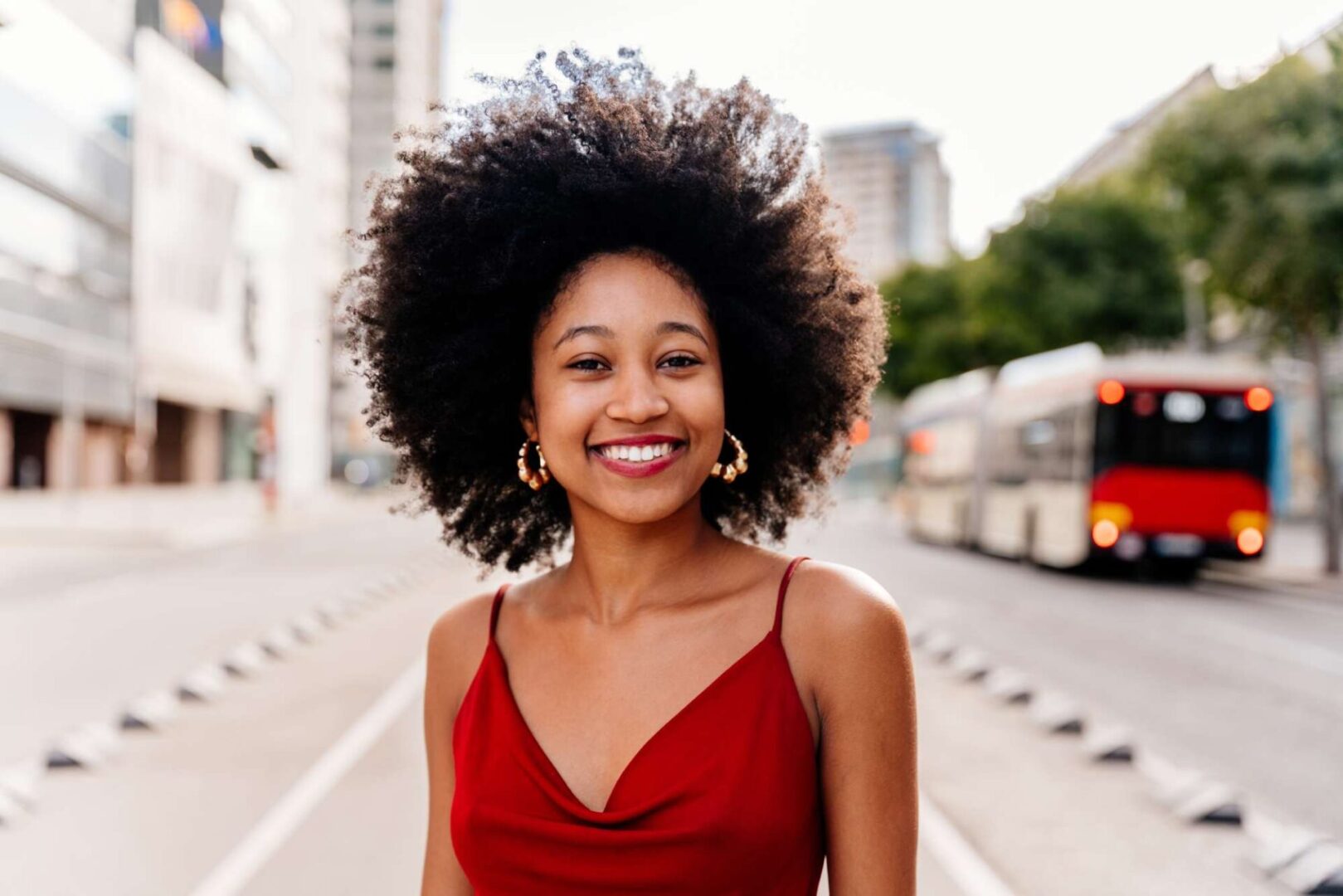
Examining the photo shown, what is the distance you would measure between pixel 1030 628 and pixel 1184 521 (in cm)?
651

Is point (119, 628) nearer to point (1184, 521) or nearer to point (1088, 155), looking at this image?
point (1184, 521)

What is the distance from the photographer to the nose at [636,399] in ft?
7.29

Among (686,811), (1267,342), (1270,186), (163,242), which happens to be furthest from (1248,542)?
(163,242)

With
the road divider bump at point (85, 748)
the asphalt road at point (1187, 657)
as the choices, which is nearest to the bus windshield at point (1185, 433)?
the asphalt road at point (1187, 657)

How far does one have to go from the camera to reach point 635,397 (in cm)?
223

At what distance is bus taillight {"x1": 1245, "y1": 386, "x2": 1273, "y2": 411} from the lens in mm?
19953

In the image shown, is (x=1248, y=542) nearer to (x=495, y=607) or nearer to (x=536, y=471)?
(x=536, y=471)

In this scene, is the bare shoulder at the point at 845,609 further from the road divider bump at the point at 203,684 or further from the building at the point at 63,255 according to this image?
the building at the point at 63,255

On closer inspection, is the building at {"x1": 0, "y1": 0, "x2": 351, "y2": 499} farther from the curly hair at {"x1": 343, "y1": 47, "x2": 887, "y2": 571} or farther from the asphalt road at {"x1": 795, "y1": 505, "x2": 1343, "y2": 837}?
the curly hair at {"x1": 343, "y1": 47, "x2": 887, "y2": 571}

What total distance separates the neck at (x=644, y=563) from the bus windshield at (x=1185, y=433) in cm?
1847

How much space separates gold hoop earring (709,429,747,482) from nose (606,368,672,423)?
0.38m

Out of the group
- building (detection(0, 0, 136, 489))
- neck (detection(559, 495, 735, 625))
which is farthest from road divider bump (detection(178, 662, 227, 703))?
building (detection(0, 0, 136, 489))

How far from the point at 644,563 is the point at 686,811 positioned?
0.48 meters

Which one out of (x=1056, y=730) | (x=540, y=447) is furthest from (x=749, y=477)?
(x=1056, y=730)
